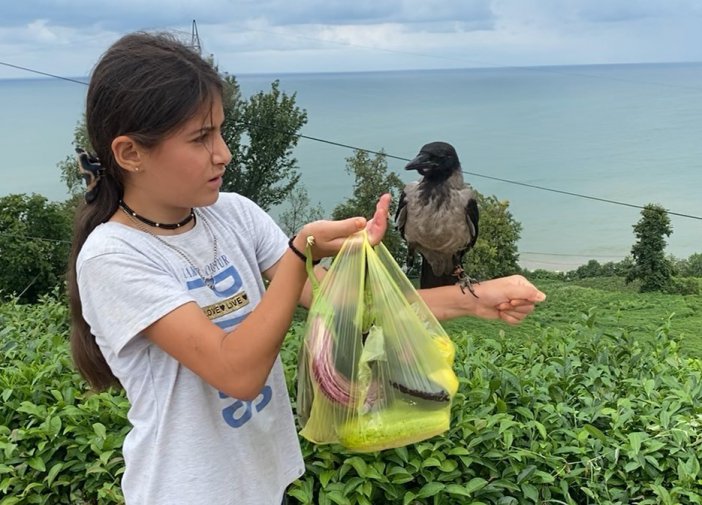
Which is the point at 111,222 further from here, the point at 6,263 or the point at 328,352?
the point at 6,263

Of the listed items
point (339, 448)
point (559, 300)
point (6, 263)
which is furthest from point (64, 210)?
point (339, 448)

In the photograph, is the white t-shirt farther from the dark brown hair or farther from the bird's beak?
the bird's beak

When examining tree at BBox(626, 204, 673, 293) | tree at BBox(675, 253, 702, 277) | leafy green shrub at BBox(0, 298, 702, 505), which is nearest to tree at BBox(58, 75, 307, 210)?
tree at BBox(626, 204, 673, 293)

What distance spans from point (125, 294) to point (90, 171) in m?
0.28

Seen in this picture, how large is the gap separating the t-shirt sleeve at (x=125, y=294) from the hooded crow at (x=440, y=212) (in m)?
1.71

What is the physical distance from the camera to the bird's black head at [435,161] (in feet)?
9.22

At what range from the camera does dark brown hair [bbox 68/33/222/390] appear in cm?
120

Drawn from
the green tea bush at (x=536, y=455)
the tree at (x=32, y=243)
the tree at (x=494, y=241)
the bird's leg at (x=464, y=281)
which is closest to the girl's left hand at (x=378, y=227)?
the bird's leg at (x=464, y=281)

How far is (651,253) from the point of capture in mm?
12055

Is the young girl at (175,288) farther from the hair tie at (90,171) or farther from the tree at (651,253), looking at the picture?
the tree at (651,253)

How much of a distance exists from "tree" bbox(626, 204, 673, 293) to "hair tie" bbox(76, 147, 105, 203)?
12065 millimetres

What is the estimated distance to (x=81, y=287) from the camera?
1.24 meters

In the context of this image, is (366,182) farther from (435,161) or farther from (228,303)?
(228,303)

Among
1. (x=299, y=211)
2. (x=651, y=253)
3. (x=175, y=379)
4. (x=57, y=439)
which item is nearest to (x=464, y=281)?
(x=175, y=379)
